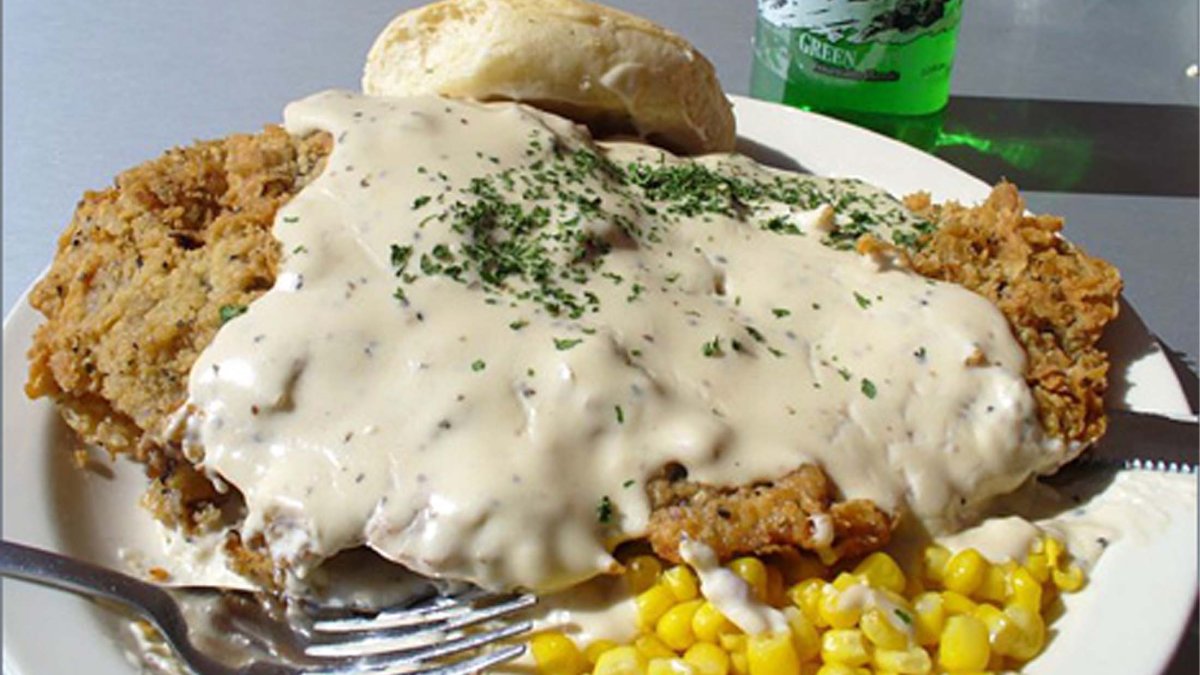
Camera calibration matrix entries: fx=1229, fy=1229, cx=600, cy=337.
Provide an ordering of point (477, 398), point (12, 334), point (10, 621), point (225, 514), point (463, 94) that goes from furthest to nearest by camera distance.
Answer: point (463, 94) → point (12, 334) → point (225, 514) → point (477, 398) → point (10, 621)

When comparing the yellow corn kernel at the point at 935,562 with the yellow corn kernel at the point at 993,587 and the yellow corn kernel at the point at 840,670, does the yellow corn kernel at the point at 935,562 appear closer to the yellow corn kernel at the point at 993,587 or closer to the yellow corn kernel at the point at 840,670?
the yellow corn kernel at the point at 993,587

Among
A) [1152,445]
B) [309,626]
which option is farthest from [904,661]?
[309,626]

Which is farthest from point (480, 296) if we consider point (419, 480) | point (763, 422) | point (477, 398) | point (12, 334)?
point (12, 334)

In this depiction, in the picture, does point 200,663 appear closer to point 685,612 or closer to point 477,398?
point 477,398

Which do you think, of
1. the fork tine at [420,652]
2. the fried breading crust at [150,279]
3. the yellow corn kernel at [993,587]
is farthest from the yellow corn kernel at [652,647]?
the fried breading crust at [150,279]

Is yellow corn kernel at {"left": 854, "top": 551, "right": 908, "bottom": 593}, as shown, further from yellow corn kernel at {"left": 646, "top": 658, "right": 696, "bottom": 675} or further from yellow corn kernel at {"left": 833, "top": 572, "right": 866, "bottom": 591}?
yellow corn kernel at {"left": 646, "top": 658, "right": 696, "bottom": 675}

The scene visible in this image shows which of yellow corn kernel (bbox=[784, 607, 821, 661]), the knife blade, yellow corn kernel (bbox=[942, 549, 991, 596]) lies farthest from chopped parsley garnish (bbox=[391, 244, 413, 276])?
the knife blade
